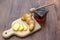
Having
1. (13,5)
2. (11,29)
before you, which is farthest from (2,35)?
(13,5)

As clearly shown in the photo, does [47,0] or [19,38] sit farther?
[47,0]

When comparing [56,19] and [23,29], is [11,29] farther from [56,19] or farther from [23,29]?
[56,19]

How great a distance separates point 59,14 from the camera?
103 cm

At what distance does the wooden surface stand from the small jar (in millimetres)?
44

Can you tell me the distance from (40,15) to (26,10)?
16 centimetres

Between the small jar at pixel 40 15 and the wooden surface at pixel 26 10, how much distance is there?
0.14 ft

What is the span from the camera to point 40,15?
2.98ft

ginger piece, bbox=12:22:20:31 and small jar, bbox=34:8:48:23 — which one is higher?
small jar, bbox=34:8:48:23

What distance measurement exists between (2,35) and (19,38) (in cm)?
10

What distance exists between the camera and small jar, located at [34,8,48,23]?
3.00 feet

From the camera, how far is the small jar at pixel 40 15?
36.0 inches

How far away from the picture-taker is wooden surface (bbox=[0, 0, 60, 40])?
896 mm

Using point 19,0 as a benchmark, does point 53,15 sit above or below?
below

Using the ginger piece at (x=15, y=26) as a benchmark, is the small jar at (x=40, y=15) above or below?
above
